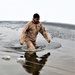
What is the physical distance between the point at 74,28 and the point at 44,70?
53.7ft

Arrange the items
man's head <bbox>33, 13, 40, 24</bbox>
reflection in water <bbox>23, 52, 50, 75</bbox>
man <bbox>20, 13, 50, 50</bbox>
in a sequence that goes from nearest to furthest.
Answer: reflection in water <bbox>23, 52, 50, 75</bbox> → man's head <bbox>33, 13, 40, 24</bbox> → man <bbox>20, 13, 50, 50</bbox>

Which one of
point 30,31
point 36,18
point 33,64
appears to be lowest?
point 33,64

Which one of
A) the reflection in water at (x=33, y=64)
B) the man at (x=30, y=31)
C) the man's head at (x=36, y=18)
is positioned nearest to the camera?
the reflection in water at (x=33, y=64)

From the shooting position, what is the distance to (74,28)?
2250cm

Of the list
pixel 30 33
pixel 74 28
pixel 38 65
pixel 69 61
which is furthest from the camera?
pixel 74 28

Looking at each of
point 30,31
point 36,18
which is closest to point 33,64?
point 36,18

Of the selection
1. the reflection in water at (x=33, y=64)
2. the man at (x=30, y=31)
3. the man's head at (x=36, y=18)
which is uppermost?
the man's head at (x=36, y=18)

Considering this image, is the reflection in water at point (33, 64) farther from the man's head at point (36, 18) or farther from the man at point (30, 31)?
the man's head at point (36, 18)

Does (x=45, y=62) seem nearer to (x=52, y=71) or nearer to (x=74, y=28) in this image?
(x=52, y=71)

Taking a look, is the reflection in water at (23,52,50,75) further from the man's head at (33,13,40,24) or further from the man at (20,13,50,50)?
the man's head at (33,13,40,24)

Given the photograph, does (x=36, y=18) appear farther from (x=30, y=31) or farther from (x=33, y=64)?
(x=33, y=64)

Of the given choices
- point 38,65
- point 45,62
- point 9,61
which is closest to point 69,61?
point 45,62

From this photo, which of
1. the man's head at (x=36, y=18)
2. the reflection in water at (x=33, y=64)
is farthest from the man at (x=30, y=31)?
the reflection in water at (x=33, y=64)

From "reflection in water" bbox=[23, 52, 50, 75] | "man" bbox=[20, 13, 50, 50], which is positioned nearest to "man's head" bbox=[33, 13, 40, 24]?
"man" bbox=[20, 13, 50, 50]
